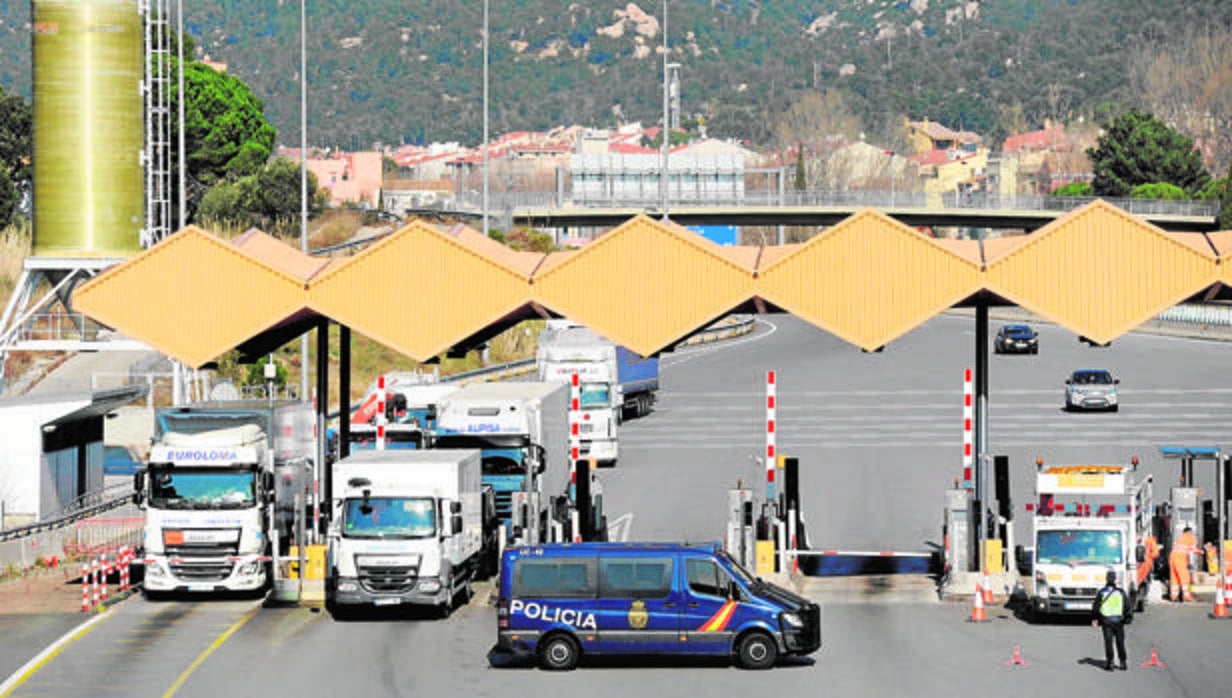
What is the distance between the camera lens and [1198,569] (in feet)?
132

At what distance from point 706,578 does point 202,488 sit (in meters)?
11.2

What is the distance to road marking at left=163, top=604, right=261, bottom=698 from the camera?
101 feet

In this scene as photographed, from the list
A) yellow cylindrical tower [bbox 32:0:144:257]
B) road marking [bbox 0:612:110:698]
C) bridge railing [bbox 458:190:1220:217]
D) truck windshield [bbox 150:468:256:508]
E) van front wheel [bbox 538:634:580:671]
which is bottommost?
road marking [bbox 0:612:110:698]

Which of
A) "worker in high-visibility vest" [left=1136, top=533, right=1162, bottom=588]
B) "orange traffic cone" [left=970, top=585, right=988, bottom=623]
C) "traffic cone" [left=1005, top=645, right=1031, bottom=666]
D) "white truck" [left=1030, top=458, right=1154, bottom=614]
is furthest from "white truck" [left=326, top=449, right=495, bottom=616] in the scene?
"worker in high-visibility vest" [left=1136, top=533, right=1162, bottom=588]

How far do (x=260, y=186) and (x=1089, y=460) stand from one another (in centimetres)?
7078

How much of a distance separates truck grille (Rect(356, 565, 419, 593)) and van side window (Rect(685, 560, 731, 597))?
20.4 ft

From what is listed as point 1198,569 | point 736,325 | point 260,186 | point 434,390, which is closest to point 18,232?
point 260,186

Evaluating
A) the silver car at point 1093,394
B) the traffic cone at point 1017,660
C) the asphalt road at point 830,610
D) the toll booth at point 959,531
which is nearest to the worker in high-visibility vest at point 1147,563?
the asphalt road at point 830,610

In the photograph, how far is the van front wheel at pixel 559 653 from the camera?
3222 cm

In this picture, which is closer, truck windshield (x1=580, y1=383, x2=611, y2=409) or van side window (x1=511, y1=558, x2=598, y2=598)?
van side window (x1=511, y1=558, x2=598, y2=598)

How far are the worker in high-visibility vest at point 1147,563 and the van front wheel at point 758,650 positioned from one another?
851 centimetres

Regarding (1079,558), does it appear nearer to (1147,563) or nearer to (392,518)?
(1147,563)

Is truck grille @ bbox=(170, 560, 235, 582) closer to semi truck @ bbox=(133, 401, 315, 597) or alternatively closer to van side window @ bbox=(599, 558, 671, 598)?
semi truck @ bbox=(133, 401, 315, 597)

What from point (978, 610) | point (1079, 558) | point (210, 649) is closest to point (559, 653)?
point (210, 649)
